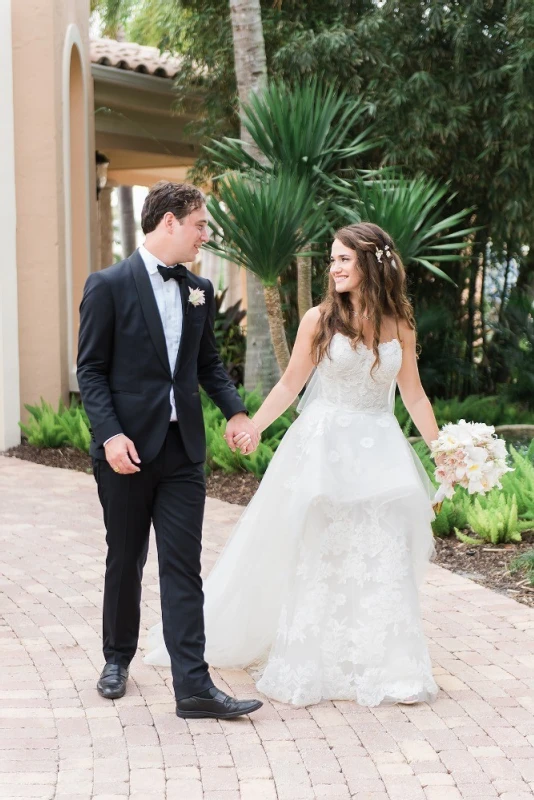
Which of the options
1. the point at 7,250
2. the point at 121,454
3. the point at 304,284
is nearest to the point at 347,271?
the point at 121,454

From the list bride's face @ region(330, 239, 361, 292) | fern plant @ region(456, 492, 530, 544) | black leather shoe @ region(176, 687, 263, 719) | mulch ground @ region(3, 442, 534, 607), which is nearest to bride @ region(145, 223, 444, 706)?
bride's face @ region(330, 239, 361, 292)

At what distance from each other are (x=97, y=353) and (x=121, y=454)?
1.20ft

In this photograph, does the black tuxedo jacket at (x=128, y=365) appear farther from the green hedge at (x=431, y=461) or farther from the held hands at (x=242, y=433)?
the green hedge at (x=431, y=461)

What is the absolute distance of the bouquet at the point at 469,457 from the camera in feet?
13.8

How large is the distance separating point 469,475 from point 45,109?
740 cm

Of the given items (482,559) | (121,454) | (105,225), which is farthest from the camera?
(105,225)

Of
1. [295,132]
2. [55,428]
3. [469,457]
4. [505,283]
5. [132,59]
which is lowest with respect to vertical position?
[55,428]

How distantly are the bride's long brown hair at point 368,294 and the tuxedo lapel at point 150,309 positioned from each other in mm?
674

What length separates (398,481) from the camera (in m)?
4.13

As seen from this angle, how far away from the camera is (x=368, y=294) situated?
4129 millimetres

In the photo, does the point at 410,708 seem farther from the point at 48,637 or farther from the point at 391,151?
the point at 391,151

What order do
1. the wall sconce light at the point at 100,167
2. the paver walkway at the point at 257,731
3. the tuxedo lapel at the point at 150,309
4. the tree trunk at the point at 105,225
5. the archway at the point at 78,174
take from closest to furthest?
1. the paver walkway at the point at 257,731
2. the tuxedo lapel at the point at 150,309
3. the archway at the point at 78,174
4. the wall sconce light at the point at 100,167
5. the tree trunk at the point at 105,225

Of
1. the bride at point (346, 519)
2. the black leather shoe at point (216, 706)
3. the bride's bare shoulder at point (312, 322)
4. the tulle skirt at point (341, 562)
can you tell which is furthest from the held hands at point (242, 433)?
the black leather shoe at point (216, 706)

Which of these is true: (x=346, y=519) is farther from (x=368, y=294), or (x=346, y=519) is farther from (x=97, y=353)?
(x=97, y=353)
